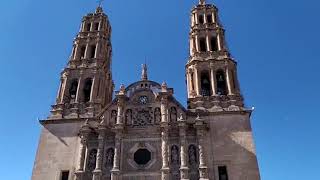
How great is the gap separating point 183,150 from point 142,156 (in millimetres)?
2720

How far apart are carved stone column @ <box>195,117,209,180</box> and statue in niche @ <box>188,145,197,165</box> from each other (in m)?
0.54

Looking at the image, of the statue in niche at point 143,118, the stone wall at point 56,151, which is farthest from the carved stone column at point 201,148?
the stone wall at point 56,151

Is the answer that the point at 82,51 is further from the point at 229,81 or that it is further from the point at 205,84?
the point at 229,81

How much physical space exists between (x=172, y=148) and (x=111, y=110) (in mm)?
5384

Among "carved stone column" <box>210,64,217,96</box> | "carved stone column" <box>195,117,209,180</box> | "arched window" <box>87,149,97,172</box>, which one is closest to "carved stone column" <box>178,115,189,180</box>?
"carved stone column" <box>195,117,209,180</box>

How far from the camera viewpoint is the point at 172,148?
81.4 ft

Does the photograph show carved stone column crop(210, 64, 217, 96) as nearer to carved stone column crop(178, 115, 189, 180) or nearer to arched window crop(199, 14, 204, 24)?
carved stone column crop(178, 115, 189, 180)

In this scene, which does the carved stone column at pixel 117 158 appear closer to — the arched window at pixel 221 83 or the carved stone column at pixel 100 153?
the carved stone column at pixel 100 153

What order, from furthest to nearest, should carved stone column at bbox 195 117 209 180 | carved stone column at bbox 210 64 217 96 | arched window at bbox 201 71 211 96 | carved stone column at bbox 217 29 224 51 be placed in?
1. carved stone column at bbox 217 29 224 51
2. arched window at bbox 201 71 211 96
3. carved stone column at bbox 210 64 217 96
4. carved stone column at bbox 195 117 209 180

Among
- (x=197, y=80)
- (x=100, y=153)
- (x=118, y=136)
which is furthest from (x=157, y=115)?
(x=100, y=153)

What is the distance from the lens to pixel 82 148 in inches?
995

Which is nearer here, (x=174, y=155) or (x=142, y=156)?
(x=174, y=155)

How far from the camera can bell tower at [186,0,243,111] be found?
2733 cm

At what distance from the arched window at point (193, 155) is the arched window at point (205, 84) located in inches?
201
